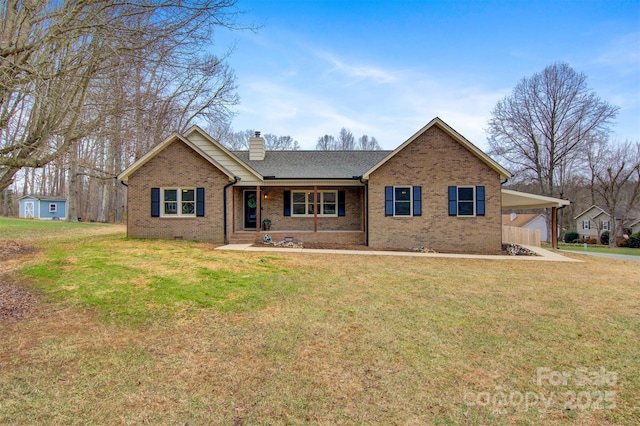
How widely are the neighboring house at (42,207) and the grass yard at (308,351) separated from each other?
137 ft

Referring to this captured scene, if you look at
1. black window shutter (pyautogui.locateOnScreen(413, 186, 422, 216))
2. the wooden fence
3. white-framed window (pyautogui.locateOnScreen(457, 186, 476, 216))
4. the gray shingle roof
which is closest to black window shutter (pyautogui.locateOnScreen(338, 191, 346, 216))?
the gray shingle roof

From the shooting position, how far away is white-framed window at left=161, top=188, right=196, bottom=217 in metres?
15.1

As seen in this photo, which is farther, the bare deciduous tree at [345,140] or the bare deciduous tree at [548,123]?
the bare deciduous tree at [345,140]

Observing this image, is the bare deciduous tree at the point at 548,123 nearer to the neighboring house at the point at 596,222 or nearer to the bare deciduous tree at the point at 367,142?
the neighboring house at the point at 596,222

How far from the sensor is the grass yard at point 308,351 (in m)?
3.19

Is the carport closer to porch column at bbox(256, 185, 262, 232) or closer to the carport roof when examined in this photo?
the carport roof

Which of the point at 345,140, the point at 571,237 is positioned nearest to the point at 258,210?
the point at 571,237

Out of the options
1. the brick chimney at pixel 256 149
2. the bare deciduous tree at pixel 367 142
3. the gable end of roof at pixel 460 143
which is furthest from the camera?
the bare deciduous tree at pixel 367 142

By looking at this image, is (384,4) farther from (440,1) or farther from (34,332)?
(34,332)

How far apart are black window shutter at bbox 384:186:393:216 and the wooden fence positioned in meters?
7.62

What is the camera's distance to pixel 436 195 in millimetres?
15211

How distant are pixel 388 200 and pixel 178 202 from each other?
372 inches

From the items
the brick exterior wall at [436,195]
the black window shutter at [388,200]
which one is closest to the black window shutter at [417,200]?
the brick exterior wall at [436,195]

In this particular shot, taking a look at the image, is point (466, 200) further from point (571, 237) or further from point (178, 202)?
point (571, 237)
